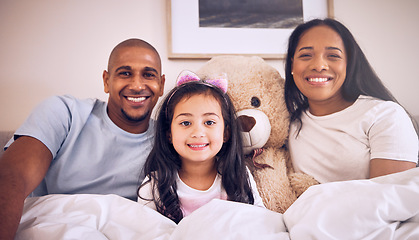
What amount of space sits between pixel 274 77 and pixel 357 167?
50 cm

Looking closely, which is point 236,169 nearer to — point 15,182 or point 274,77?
point 274,77

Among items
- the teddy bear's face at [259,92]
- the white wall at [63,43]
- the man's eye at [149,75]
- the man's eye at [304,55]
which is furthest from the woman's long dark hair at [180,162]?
the white wall at [63,43]

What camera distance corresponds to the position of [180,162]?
113 cm

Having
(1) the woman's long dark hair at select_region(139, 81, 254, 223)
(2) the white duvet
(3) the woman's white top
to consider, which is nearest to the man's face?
(1) the woman's long dark hair at select_region(139, 81, 254, 223)

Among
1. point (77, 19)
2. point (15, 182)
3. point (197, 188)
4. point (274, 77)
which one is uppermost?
point (77, 19)

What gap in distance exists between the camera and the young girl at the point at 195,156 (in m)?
0.98

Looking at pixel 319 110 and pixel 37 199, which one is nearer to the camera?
pixel 37 199

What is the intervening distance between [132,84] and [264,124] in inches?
23.1

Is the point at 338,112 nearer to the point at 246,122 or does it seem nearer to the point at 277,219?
the point at 246,122

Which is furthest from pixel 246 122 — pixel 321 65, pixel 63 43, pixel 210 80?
pixel 63 43

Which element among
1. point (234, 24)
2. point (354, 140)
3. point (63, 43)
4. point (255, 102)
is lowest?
point (354, 140)

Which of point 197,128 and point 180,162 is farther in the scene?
point 180,162

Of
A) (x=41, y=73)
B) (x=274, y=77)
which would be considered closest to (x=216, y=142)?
(x=274, y=77)

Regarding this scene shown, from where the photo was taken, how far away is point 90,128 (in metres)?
1.21
